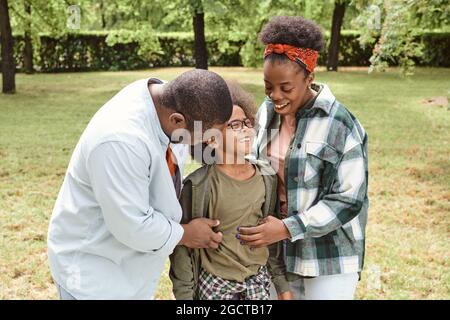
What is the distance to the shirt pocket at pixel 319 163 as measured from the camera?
8.28ft

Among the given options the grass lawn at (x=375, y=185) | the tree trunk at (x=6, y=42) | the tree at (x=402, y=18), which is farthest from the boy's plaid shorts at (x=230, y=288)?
the tree trunk at (x=6, y=42)

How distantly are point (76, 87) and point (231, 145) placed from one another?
1801 cm

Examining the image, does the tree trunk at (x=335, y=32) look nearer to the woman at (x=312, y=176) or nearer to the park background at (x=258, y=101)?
the park background at (x=258, y=101)

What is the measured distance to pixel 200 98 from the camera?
7.12 feet

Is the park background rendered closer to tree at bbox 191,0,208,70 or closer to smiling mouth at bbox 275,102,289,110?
tree at bbox 191,0,208,70

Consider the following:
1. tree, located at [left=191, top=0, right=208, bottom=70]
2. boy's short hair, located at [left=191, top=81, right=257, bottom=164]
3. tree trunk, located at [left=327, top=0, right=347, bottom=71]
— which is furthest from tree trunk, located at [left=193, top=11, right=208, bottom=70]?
boy's short hair, located at [left=191, top=81, right=257, bottom=164]

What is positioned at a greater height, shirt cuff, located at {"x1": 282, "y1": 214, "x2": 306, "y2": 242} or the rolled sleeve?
the rolled sleeve

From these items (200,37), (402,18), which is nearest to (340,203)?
(402,18)

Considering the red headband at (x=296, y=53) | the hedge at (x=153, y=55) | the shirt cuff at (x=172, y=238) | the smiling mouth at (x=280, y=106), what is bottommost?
the hedge at (x=153, y=55)

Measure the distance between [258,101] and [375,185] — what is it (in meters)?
7.44

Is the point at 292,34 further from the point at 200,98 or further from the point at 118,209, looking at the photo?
the point at 118,209

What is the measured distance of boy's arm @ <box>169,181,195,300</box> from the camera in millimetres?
2600

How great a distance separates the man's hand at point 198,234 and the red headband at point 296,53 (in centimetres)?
76

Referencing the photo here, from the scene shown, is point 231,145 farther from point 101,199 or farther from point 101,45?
point 101,45
